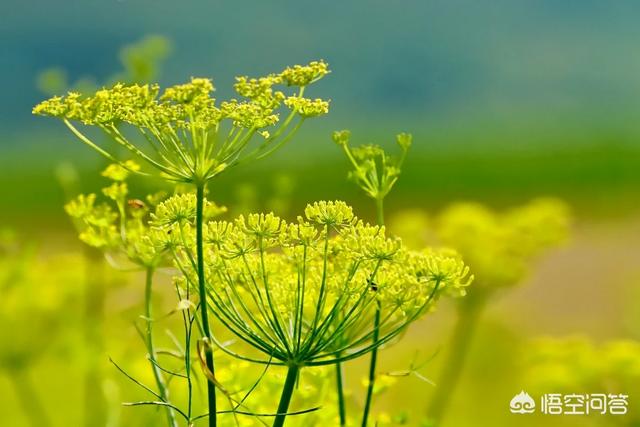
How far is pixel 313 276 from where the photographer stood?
2.94 ft

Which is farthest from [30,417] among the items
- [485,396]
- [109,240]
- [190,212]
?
[485,396]

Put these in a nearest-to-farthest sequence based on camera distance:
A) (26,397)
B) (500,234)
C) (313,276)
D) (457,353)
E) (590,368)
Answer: (313,276) → (590,368) → (500,234) → (26,397) → (457,353)

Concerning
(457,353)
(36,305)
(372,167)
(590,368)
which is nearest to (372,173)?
(372,167)

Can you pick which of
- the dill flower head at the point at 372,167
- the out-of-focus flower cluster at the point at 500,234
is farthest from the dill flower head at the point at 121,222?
the out-of-focus flower cluster at the point at 500,234

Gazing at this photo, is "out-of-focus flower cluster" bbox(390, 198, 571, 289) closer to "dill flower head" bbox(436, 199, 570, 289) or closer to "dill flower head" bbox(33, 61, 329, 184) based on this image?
"dill flower head" bbox(436, 199, 570, 289)

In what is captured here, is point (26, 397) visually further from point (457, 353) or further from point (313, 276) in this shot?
point (313, 276)

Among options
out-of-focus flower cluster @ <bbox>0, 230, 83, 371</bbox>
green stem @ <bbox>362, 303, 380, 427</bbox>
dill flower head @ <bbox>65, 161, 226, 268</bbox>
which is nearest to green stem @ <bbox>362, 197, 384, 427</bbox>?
green stem @ <bbox>362, 303, 380, 427</bbox>

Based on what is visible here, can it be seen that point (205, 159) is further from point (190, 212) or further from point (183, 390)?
point (183, 390)

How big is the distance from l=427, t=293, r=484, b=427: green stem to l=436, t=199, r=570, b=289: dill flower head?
9 centimetres

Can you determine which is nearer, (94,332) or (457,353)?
(94,332)

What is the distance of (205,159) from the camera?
31.8 inches
